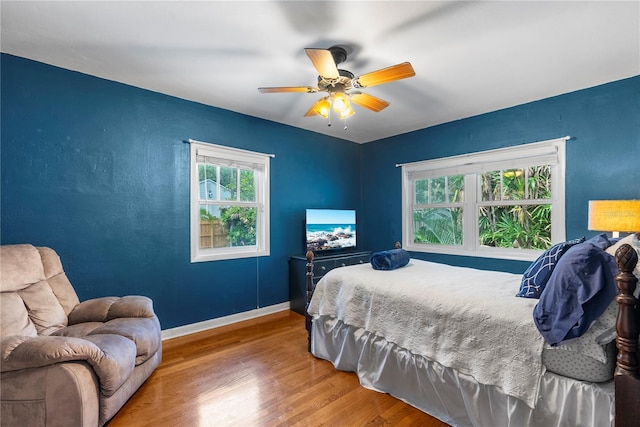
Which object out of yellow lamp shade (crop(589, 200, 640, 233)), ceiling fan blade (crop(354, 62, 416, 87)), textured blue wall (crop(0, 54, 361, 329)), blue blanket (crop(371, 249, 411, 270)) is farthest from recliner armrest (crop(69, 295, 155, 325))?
yellow lamp shade (crop(589, 200, 640, 233))

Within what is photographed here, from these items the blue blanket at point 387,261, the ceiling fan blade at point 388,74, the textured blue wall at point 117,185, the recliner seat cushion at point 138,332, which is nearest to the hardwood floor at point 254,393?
the recliner seat cushion at point 138,332

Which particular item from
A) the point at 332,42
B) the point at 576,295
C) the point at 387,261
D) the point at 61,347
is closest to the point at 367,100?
the point at 332,42

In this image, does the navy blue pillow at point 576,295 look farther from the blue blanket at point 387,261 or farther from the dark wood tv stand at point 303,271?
the dark wood tv stand at point 303,271

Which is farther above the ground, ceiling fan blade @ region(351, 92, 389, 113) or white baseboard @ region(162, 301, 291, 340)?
ceiling fan blade @ region(351, 92, 389, 113)

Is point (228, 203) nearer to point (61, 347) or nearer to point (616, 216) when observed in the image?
point (61, 347)

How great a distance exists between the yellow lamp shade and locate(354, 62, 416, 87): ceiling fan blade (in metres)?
1.98

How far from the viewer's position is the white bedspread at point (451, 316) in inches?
59.2

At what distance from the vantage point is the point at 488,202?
12.3 feet

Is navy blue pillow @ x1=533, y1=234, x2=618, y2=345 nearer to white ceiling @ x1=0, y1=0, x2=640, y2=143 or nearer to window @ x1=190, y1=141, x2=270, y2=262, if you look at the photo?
white ceiling @ x1=0, y1=0, x2=640, y2=143

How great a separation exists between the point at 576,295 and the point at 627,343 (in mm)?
229

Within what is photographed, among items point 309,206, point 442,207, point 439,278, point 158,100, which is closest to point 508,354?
point 439,278

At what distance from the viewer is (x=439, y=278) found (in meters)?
2.30

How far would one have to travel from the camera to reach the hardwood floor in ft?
6.02

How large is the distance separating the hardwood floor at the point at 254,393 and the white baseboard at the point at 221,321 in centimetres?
17
